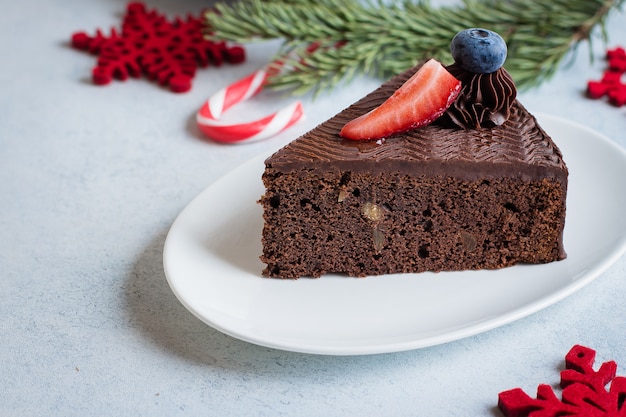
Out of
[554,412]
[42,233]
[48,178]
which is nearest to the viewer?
[554,412]

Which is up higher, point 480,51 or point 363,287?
point 480,51

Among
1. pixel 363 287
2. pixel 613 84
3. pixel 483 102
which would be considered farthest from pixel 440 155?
pixel 613 84

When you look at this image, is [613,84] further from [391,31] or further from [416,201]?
[416,201]

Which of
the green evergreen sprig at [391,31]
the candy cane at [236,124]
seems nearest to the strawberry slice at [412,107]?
the candy cane at [236,124]

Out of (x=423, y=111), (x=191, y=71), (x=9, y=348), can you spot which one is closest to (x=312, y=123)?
(x=191, y=71)

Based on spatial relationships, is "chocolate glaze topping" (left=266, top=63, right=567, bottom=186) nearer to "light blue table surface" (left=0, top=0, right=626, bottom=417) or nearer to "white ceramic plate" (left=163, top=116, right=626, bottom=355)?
"white ceramic plate" (left=163, top=116, right=626, bottom=355)

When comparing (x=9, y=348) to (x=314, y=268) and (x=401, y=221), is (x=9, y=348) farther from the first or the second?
(x=401, y=221)

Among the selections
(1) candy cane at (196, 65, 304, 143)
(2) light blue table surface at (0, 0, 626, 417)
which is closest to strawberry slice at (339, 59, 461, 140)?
(2) light blue table surface at (0, 0, 626, 417)
